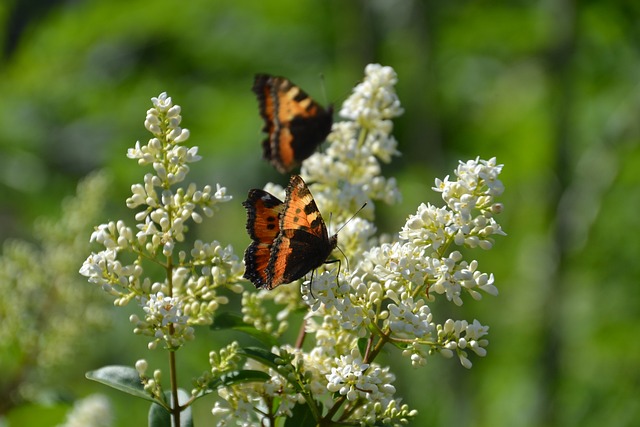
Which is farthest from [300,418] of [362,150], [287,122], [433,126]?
[433,126]

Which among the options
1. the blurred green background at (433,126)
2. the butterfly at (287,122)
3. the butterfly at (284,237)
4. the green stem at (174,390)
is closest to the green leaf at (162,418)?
the green stem at (174,390)

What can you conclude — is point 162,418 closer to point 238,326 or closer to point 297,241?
point 238,326

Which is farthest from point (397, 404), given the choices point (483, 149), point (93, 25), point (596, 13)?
point (93, 25)

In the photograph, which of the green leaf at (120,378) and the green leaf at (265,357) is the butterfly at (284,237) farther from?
the green leaf at (120,378)

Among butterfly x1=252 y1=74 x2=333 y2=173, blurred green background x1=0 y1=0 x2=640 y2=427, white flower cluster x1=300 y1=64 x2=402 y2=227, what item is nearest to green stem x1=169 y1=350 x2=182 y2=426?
white flower cluster x1=300 y1=64 x2=402 y2=227

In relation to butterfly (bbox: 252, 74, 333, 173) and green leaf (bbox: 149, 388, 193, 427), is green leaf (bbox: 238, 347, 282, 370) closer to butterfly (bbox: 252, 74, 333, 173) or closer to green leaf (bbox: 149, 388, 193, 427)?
green leaf (bbox: 149, 388, 193, 427)

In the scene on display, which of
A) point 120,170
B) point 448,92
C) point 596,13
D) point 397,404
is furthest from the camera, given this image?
point 448,92

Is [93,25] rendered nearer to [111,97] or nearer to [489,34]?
[111,97]
